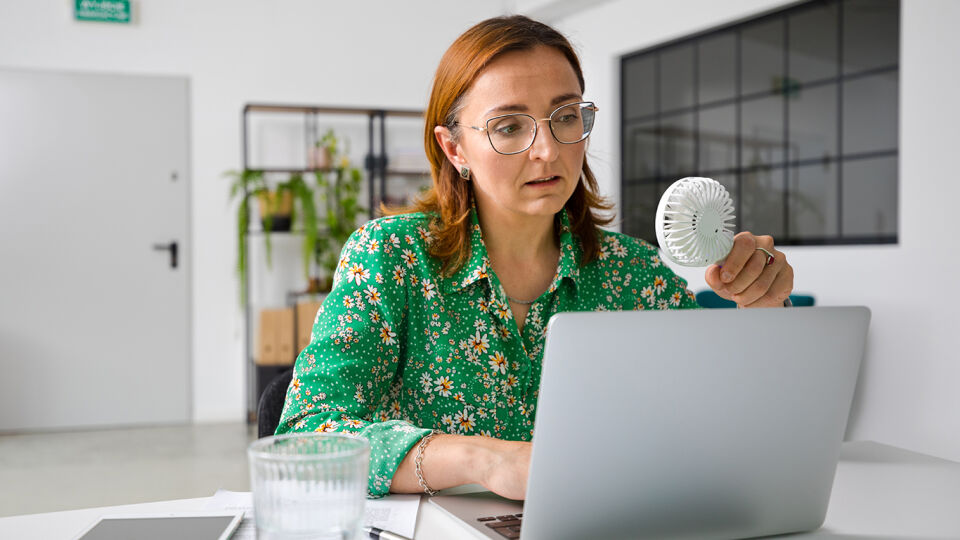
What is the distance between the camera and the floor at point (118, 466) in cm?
339

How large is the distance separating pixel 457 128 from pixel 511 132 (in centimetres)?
14

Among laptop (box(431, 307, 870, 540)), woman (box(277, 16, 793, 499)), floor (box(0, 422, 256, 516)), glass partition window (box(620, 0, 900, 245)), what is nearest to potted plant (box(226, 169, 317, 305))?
floor (box(0, 422, 256, 516))

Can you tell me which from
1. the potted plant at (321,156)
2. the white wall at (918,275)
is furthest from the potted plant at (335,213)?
the white wall at (918,275)

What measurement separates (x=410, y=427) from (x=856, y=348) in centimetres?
53

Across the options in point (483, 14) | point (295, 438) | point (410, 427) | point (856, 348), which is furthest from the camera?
point (483, 14)

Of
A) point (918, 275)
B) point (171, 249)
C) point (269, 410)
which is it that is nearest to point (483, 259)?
point (269, 410)

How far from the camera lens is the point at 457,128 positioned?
1.40 meters

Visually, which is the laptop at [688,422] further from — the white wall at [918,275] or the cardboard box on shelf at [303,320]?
the cardboard box on shelf at [303,320]

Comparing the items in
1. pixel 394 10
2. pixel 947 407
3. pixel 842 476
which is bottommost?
pixel 947 407

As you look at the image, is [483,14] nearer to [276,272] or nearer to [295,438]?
[276,272]

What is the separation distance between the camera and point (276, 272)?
5340 millimetres

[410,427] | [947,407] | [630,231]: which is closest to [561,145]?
[410,427]

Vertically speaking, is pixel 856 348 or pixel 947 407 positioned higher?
pixel 856 348

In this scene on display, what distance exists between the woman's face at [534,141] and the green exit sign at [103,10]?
→ 4.33 m
